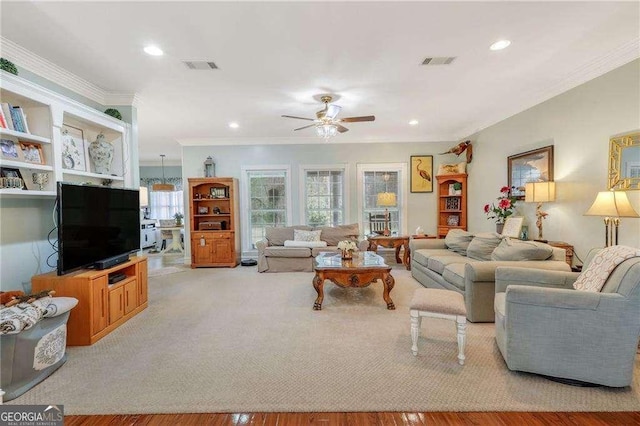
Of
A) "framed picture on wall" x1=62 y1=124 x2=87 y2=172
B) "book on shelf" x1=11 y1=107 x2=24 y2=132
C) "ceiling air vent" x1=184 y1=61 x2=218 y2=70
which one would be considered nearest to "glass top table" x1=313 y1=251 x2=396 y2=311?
"ceiling air vent" x1=184 y1=61 x2=218 y2=70

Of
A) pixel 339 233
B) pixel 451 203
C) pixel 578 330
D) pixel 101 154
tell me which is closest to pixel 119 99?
pixel 101 154

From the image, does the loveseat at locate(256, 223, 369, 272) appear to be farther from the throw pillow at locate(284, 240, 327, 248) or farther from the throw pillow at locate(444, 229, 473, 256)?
the throw pillow at locate(444, 229, 473, 256)

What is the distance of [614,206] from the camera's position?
260cm

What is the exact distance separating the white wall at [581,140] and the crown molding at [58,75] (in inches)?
214

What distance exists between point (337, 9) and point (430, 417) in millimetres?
2860

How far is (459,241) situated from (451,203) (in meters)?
2.00

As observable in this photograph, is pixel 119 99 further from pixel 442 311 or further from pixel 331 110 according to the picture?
pixel 442 311

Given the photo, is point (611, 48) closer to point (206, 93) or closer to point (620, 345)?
point (620, 345)

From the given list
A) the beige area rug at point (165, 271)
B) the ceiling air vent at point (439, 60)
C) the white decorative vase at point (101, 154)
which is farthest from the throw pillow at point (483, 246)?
the beige area rug at point (165, 271)

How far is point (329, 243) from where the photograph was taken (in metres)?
6.03

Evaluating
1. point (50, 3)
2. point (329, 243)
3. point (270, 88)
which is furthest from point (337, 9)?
point (329, 243)

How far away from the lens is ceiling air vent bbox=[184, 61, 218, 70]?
9.77ft

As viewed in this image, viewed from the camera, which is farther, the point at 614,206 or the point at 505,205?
the point at 505,205

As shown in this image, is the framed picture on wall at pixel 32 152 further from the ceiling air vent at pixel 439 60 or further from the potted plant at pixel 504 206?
the potted plant at pixel 504 206
